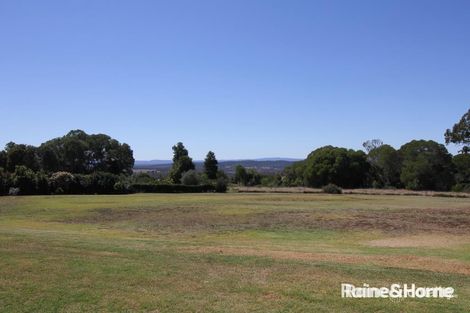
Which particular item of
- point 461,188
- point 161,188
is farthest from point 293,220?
point 461,188

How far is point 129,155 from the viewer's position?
122 meters

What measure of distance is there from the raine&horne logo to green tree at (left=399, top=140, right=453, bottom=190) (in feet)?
308

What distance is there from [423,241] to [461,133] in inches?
1955

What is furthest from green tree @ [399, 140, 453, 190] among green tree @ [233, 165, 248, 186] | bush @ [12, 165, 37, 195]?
bush @ [12, 165, 37, 195]

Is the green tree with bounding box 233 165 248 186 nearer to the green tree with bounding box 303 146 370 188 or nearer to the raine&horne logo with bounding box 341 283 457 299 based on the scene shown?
the green tree with bounding box 303 146 370 188

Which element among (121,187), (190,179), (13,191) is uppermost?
(190,179)

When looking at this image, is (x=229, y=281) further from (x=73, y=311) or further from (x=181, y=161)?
(x=181, y=161)

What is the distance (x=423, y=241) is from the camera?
27266 millimetres

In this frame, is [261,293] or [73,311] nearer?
[73,311]

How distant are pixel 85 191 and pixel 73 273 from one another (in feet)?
218

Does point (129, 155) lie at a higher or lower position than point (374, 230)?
higher

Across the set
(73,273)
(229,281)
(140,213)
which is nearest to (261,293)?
(229,281)

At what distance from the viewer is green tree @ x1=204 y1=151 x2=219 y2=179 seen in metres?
112

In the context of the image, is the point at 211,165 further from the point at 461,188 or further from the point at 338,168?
the point at 461,188
